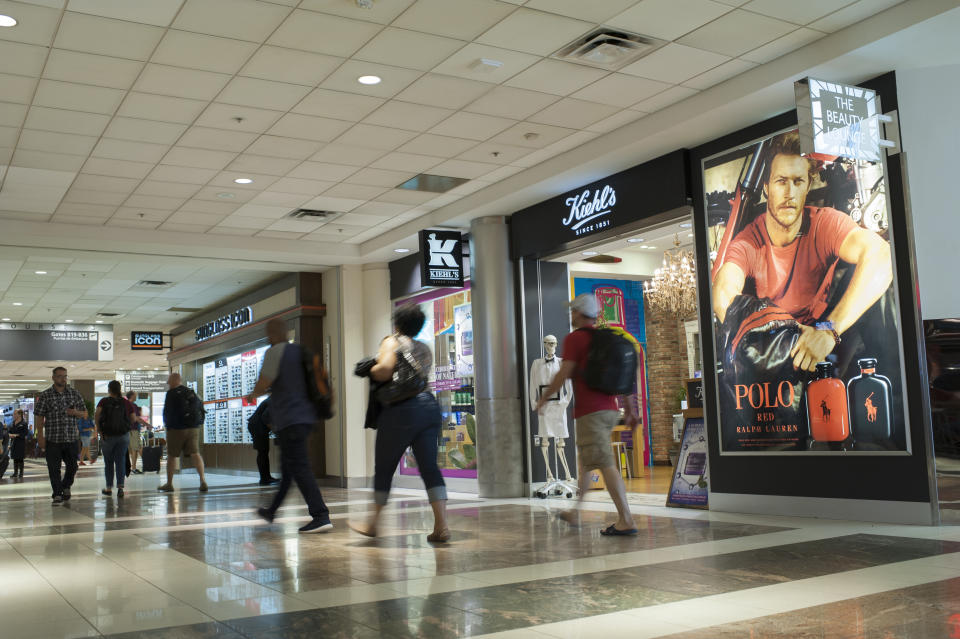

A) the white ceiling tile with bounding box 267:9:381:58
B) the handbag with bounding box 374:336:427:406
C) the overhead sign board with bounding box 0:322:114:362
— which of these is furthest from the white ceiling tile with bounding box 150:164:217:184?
the overhead sign board with bounding box 0:322:114:362

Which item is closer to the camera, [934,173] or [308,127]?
[934,173]

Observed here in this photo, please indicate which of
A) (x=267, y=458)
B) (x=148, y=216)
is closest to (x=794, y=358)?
(x=148, y=216)

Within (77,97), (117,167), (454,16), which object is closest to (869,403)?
(454,16)

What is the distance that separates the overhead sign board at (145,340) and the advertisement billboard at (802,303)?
16.1 meters

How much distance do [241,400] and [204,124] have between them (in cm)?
1021

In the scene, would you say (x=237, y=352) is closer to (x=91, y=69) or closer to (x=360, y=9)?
(x=91, y=69)

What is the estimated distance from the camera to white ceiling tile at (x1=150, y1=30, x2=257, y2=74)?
5891 mm

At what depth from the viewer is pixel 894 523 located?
241 inches

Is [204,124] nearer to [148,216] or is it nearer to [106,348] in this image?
[148,216]

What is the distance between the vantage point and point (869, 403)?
6.36 m

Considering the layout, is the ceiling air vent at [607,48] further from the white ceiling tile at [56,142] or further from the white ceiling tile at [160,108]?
the white ceiling tile at [56,142]

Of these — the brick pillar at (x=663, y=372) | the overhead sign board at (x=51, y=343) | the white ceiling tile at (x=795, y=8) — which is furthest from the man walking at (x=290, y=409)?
the overhead sign board at (x=51, y=343)

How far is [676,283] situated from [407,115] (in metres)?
5.88

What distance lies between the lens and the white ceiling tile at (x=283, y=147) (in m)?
8.05
